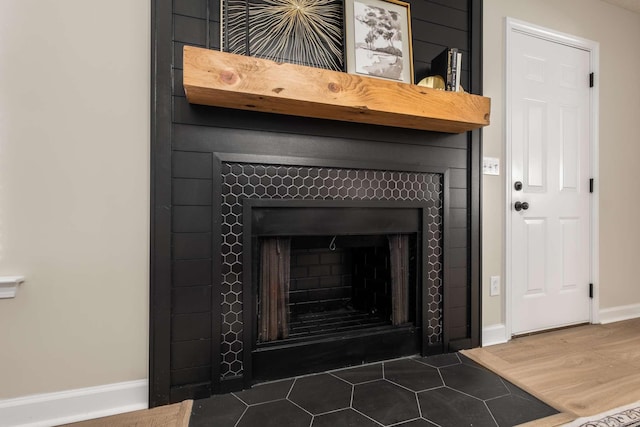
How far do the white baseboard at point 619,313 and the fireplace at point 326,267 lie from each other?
1595 millimetres

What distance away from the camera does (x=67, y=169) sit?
4.28 feet

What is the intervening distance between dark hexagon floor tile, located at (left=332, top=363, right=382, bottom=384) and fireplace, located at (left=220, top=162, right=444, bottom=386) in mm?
39

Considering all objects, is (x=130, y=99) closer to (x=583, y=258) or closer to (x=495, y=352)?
(x=495, y=352)

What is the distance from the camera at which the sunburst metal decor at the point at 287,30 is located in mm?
1469

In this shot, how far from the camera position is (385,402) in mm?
1361

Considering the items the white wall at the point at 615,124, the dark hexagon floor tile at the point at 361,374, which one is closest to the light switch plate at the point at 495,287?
the dark hexagon floor tile at the point at 361,374

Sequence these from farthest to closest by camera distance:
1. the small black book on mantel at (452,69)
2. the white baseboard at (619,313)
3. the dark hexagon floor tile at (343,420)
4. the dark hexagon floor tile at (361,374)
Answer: the white baseboard at (619,313) → the small black book on mantel at (452,69) → the dark hexagon floor tile at (361,374) → the dark hexagon floor tile at (343,420)

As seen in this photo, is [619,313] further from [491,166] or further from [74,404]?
[74,404]

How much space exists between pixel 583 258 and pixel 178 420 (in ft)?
A: 9.20

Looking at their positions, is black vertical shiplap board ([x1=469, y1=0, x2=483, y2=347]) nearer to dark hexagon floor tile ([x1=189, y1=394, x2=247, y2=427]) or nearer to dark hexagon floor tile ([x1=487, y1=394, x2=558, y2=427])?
dark hexagon floor tile ([x1=487, y1=394, x2=558, y2=427])

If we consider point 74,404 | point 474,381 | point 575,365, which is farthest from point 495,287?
point 74,404

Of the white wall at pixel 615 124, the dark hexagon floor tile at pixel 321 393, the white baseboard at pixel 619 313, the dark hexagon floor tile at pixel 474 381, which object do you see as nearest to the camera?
the dark hexagon floor tile at pixel 321 393

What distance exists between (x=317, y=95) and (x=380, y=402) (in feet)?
4.41

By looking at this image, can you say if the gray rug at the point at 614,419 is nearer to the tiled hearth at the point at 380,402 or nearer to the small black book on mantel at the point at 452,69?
the tiled hearth at the point at 380,402
